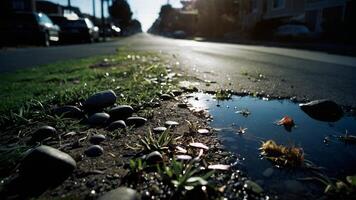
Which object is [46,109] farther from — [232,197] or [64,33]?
[64,33]

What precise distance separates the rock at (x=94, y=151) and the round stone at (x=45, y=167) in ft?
0.77

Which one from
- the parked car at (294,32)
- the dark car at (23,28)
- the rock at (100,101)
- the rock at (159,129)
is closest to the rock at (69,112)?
the rock at (100,101)

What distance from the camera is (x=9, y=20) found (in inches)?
552

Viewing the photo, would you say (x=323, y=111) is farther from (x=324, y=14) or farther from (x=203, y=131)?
(x=324, y=14)

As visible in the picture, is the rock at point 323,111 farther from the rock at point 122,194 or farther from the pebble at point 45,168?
the pebble at point 45,168

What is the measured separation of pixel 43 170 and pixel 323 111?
267 cm

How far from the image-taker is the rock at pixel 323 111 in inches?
122

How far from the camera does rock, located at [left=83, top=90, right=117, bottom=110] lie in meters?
3.13

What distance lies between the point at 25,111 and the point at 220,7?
4543 cm

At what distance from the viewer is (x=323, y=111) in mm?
3186

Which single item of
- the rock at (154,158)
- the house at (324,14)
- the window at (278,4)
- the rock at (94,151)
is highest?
the window at (278,4)

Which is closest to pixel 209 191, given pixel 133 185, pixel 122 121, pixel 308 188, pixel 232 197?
pixel 232 197

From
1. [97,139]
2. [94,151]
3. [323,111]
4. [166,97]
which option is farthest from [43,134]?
[323,111]

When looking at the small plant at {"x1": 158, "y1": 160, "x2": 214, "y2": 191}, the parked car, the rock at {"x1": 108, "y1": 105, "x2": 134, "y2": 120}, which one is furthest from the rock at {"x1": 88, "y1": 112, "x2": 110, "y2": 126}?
the parked car
